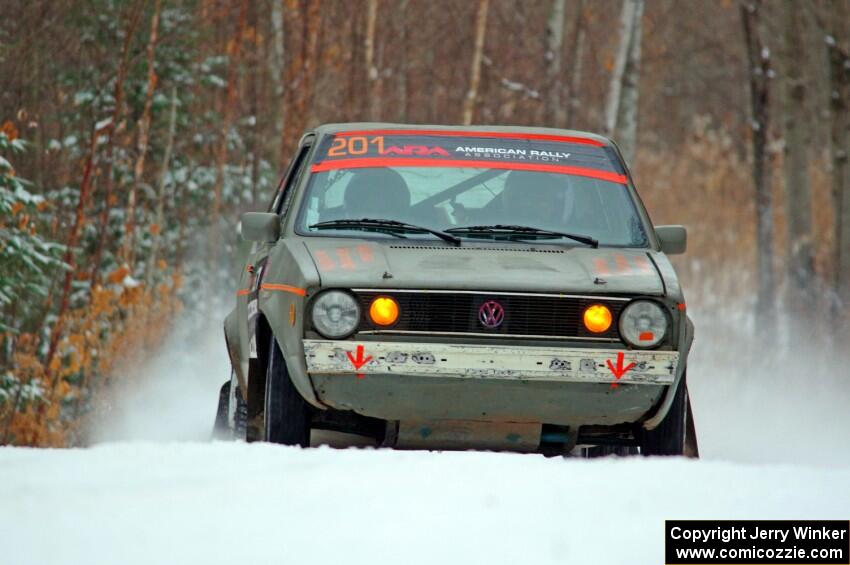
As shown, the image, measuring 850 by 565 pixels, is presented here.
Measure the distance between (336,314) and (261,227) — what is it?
1221 mm

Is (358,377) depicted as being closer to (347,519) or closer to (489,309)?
(489,309)

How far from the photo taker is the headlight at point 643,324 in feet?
21.5

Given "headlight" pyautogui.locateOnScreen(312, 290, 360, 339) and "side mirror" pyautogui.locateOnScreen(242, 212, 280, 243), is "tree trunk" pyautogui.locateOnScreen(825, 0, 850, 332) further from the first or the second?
"headlight" pyautogui.locateOnScreen(312, 290, 360, 339)

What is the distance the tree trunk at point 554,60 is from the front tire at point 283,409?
55.6 ft

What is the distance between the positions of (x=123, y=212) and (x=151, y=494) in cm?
1341

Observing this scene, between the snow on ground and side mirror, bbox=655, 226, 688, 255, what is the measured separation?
163cm

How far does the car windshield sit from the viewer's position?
747 centimetres

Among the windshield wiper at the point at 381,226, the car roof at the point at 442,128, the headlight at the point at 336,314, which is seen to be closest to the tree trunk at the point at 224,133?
the car roof at the point at 442,128

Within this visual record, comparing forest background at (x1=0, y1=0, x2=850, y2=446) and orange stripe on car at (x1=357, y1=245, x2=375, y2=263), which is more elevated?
forest background at (x1=0, y1=0, x2=850, y2=446)

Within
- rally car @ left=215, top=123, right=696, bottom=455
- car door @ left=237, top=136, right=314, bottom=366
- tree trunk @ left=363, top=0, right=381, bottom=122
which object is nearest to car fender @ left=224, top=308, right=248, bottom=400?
car door @ left=237, top=136, right=314, bottom=366

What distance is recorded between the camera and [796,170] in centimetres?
1831

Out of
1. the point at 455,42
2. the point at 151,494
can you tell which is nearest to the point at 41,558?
the point at 151,494

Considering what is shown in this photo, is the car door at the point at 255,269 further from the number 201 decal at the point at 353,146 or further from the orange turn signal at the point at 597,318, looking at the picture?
the orange turn signal at the point at 597,318

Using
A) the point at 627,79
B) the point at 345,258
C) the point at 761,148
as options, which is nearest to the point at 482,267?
the point at 345,258
